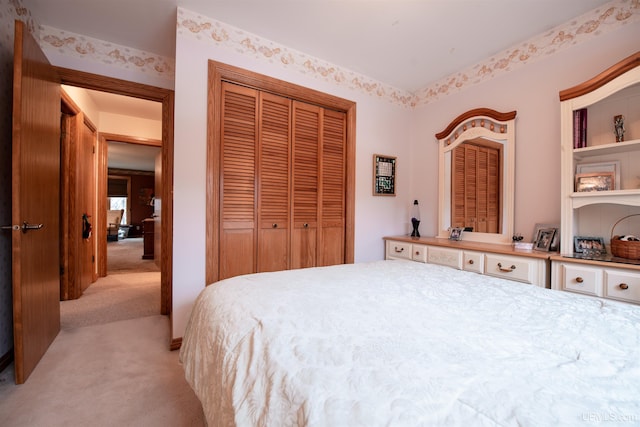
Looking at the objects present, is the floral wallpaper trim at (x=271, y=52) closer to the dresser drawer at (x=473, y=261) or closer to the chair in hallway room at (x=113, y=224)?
the dresser drawer at (x=473, y=261)

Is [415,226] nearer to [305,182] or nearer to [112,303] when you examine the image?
[305,182]

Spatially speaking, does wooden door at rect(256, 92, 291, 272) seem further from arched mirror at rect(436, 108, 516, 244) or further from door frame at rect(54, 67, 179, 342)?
arched mirror at rect(436, 108, 516, 244)

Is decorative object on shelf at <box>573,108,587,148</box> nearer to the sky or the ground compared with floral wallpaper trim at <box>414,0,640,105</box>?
nearer to the ground

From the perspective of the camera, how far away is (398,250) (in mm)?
3150

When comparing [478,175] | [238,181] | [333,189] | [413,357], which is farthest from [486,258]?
[238,181]

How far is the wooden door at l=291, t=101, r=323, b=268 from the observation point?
2.83 metres

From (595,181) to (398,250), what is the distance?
67.4 inches

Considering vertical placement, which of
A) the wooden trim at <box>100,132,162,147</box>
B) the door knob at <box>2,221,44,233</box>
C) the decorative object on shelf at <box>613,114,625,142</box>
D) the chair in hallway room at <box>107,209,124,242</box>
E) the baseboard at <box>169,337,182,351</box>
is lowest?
the baseboard at <box>169,337,182,351</box>

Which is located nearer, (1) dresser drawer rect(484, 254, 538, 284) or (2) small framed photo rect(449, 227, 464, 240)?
(1) dresser drawer rect(484, 254, 538, 284)

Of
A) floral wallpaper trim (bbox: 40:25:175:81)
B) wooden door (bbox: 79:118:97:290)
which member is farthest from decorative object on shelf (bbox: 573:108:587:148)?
wooden door (bbox: 79:118:97:290)

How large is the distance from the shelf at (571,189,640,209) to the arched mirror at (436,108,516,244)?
0.65 m

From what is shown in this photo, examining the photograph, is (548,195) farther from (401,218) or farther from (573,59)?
(401,218)

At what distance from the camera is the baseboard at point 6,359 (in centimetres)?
184

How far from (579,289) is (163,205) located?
3586 mm
